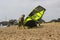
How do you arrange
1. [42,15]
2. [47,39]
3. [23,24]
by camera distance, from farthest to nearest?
[42,15] → [23,24] → [47,39]

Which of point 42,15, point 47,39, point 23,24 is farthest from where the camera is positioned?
point 42,15

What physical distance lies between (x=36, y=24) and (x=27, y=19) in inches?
42.0

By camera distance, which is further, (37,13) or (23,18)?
(37,13)

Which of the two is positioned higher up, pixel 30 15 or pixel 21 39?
pixel 30 15

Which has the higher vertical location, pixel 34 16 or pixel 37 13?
pixel 37 13

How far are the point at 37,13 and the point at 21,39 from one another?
44.7ft

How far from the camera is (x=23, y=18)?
76.1 feet

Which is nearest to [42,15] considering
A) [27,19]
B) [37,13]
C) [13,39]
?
[37,13]

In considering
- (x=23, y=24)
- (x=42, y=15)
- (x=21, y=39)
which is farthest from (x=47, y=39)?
(x=42, y=15)

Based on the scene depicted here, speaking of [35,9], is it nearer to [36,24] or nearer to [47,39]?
[36,24]

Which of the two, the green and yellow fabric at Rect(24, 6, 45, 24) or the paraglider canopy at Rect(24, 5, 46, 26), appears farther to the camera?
the green and yellow fabric at Rect(24, 6, 45, 24)

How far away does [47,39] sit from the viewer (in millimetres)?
13055

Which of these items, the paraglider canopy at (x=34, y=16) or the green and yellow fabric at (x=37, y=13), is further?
the green and yellow fabric at (x=37, y=13)

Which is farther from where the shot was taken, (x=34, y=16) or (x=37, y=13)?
(x=37, y=13)
